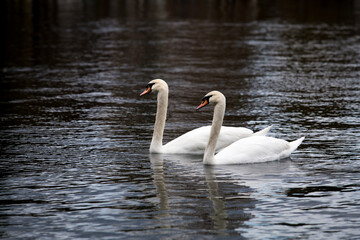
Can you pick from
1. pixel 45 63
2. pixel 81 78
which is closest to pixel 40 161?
pixel 81 78

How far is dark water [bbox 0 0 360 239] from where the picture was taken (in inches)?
371

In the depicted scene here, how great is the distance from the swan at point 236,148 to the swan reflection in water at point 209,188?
0.12 metres

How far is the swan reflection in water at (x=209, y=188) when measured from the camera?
9.58 metres

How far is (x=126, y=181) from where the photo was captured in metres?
11.3

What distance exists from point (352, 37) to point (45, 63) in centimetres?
1551

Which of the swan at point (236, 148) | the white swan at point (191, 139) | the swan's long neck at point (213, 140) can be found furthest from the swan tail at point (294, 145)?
the swan's long neck at point (213, 140)

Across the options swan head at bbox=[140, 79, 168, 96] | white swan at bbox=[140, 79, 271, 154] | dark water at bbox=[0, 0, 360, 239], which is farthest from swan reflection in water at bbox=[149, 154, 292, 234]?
swan head at bbox=[140, 79, 168, 96]

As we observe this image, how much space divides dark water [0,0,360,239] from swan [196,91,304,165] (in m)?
0.19

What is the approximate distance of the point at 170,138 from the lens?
1457cm

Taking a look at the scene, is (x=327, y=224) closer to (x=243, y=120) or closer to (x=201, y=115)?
(x=243, y=120)

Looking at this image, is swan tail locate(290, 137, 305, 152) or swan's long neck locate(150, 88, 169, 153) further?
swan's long neck locate(150, 88, 169, 153)

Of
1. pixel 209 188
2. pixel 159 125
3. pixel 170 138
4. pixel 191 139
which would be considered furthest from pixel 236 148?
pixel 170 138

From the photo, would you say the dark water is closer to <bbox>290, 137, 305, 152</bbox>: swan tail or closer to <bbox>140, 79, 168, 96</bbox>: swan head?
<bbox>290, 137, 305, 152</bbox>: swan tail

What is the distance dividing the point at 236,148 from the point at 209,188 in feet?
5.69
